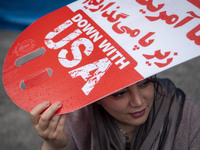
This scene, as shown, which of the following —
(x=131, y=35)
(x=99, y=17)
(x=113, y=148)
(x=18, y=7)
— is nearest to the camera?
(x=131, y=35)

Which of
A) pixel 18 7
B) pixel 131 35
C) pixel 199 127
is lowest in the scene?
pixel 199 127

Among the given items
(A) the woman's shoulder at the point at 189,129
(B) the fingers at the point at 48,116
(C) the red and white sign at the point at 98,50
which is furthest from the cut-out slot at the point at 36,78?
(A) the woman's shoulder at the point at 189,129

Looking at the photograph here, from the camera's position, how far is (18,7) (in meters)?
3.21

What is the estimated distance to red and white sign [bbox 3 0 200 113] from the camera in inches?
29.6

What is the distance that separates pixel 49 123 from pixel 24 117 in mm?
1651

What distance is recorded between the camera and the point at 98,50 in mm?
862

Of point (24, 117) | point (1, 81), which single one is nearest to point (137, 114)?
point (24, 117)

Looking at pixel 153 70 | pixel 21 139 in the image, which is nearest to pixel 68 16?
pixel 153 70

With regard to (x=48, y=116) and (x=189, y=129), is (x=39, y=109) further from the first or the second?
(x=189, y=129)

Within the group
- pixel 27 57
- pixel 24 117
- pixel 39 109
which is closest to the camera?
pixel 39 109

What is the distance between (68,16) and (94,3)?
12cm

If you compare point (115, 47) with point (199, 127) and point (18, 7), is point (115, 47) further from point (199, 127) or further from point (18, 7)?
point (18, 7)

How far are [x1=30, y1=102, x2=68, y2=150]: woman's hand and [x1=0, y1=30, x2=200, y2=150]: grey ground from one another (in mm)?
1311

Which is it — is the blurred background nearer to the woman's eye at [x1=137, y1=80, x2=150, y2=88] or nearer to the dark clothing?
the dark clothing
